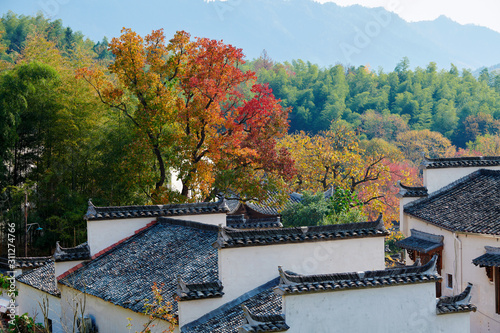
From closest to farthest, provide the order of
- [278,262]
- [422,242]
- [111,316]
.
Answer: [278,262] → [111,316] → [422,242]

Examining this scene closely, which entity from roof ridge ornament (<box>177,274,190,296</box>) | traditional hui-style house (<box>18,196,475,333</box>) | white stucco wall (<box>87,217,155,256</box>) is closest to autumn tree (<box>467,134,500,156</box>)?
traditional hui-style house (<box>18,196,475,333</box>)

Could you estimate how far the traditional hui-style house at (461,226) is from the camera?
1450cm

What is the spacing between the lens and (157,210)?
14.4 m

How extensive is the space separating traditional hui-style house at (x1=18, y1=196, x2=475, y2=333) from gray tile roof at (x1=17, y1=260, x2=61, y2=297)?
13 centimetres

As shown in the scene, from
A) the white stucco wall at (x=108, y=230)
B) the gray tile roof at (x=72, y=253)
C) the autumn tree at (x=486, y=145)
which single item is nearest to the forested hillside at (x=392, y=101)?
the autumn tree at (x=486, y=145)

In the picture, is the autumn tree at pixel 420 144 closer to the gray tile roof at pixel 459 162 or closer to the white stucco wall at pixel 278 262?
the gray tile roof at pixel 459 162

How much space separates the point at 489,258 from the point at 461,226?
125 centimetres

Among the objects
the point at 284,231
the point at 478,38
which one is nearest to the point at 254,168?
the point at 284,231

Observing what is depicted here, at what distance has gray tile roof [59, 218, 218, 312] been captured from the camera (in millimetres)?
10570

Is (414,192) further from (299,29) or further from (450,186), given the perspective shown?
(299,29)

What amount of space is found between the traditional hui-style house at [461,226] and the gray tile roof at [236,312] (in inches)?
286

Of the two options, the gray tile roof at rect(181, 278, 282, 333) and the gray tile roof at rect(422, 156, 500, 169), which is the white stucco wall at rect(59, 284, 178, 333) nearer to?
the gray tile roof at rect(181, 278, 282, 333)

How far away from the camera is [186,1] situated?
131m

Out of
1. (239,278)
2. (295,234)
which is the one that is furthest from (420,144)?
(239,278)
